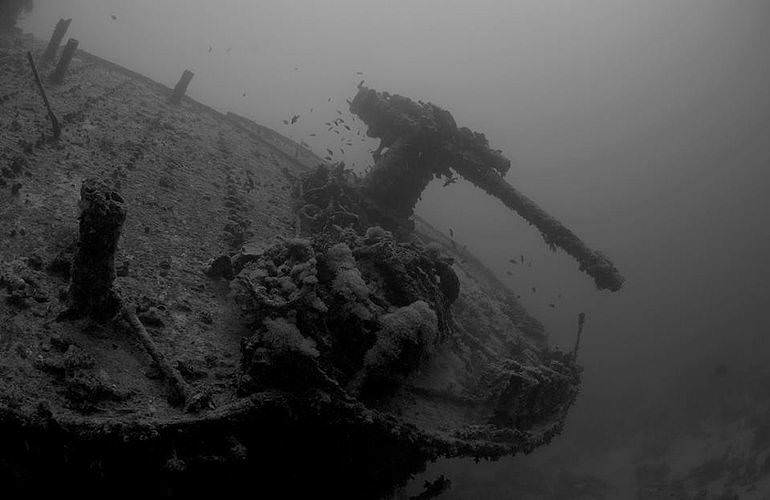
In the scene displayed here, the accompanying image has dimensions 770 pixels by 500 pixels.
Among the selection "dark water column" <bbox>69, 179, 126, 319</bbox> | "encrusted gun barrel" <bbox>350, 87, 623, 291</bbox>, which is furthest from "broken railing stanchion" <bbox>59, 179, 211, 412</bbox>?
"encrusted gun barrel" <bbox>350, 87, 623, 291</bbox>

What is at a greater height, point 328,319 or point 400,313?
point 400,313

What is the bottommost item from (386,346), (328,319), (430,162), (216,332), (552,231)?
(216,332)

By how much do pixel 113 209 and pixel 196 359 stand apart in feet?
5.09

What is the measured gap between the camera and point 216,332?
483 centimetres

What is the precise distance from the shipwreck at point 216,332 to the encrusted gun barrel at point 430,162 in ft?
0.21

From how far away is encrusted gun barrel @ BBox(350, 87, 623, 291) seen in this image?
355 inches

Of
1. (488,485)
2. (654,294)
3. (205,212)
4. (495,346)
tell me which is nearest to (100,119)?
(205,212)

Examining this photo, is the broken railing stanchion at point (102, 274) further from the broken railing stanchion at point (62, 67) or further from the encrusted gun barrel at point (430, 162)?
the broken railing stanchion at point (62, 67)

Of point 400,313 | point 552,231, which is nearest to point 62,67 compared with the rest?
point 400,313

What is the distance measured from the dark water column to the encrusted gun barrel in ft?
21.0

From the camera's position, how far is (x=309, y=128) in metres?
166

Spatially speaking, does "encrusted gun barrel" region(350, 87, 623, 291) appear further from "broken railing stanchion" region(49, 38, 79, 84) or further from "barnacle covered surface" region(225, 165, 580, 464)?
"broken railing stanchion" region(49, 38, 79, 84)

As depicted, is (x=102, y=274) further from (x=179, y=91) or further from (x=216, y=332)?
(x=179, y=91)

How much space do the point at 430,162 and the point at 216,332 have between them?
6.11m
